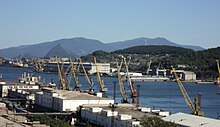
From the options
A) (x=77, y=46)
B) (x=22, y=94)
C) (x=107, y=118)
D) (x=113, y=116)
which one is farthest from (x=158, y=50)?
(x=77, y=46)

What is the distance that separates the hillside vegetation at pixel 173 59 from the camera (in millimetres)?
42987

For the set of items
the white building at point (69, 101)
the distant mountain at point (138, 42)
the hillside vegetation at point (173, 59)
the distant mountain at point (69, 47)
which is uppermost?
the distant mountain at point (138, 42)

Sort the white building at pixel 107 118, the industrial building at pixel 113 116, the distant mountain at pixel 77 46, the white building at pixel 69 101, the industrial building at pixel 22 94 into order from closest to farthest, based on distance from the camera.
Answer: the white building at pixel 107 118, the industrial building at pixel 113 116, the white building at pixel 69 101, the industrial building at pixel 22 94, the distant mountain at pixel 77 46

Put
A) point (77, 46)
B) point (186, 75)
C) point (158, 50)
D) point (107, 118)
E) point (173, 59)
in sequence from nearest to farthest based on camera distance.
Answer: point (107, 118), point (186, 75), point (173, 59), point (158, 50), point (77, 46)

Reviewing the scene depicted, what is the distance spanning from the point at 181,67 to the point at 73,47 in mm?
126048

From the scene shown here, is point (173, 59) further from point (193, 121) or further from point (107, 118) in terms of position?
point (193, 121)

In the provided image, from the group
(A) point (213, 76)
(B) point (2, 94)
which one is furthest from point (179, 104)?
(A) point (213, 76)

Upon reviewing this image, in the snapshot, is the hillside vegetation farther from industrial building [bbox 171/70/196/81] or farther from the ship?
the ship

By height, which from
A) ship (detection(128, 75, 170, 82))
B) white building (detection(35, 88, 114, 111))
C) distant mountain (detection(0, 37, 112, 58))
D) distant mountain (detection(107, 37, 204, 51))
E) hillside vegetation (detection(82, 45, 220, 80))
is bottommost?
white building (detection(35, 88, 114, 111))

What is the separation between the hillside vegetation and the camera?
1692 inches

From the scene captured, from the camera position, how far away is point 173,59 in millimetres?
49031

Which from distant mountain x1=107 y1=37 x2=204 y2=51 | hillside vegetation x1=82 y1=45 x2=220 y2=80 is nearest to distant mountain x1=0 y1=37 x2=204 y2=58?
distant mountain x1=107 y1=37 x2=204 y2=51

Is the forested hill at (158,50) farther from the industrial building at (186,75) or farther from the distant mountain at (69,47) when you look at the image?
the distant mountain at (69,47)

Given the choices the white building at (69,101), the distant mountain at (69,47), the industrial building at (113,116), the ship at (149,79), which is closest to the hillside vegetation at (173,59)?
the ship at (149,79)
